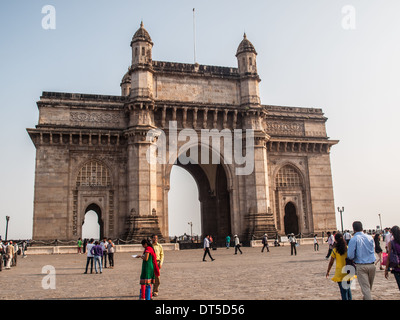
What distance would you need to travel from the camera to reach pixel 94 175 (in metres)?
31.9

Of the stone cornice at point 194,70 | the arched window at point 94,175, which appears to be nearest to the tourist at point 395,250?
the arched window at point 94,175

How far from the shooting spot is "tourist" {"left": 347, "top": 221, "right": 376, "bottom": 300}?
707 centimetres

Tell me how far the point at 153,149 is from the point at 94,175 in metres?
5.29

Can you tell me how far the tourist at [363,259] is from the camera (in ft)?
23.2

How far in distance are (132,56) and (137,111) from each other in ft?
16.0

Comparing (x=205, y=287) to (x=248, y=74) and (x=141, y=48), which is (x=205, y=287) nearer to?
(x=141, y=48)

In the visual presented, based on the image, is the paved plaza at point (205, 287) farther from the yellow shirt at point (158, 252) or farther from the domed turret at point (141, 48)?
the domed turret at point (141, 48)

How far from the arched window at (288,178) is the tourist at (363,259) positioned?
29.1 meters

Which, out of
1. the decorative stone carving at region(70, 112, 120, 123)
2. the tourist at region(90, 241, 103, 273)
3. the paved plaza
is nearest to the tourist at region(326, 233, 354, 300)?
the paved plaza

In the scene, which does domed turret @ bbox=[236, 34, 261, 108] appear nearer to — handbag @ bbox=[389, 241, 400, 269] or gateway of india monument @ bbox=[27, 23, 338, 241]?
gateway of india monument @ bbox=[27, 23, 338, 241]

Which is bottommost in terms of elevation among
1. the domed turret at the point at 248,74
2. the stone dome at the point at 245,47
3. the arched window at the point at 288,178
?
the arched window at the point at 288,178

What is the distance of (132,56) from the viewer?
1278 inches
